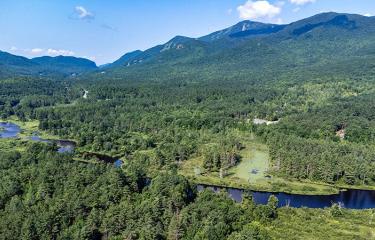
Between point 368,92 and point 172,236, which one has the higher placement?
point 368,92

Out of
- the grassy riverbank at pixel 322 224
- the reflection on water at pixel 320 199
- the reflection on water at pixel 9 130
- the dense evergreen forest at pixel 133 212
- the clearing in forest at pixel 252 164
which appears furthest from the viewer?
the reflection on water at pixel 9 130

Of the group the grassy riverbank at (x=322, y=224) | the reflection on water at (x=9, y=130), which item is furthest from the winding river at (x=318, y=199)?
the reflection on water at (x=9, y=130)

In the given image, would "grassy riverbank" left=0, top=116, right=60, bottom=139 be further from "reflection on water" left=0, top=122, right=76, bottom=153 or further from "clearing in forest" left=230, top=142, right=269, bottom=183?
"clearing in forest" left=230, top=142, right=269, bottom=183

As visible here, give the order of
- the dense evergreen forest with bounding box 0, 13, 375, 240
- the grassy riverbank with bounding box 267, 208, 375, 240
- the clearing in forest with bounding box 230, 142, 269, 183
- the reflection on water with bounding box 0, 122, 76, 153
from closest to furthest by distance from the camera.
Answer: the dense evergreen forest with bounding box 0, 13, 375, 240 → the grassy riverbank with bounding box 267, 208, 375, 240 → the clearing in forest with bounding box 230, 142, 269, 183 → the reflection on water with bounding box 0, 122, 76, 153

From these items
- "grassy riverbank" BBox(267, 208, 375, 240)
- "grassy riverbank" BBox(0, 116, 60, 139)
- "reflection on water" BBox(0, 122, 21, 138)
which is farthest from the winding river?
"reflection on water" BBox(0, 122, 21, 138)

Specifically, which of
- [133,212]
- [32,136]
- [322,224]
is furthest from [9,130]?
[322,224]

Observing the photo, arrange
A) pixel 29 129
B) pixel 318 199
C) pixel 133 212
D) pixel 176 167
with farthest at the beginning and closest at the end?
pixel 29 129
pixel 176 167
pixel 318 199
pixel 133 212

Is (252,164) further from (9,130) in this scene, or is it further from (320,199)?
(9,130)

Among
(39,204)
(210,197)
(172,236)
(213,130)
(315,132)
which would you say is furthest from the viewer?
(213,130)

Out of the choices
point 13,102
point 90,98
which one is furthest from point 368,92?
point 13,102

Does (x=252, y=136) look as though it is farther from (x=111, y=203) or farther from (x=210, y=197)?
(x=111, y=203)

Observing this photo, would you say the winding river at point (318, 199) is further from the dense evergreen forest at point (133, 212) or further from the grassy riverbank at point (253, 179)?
the dense evergreen forest at point (133, 212)
